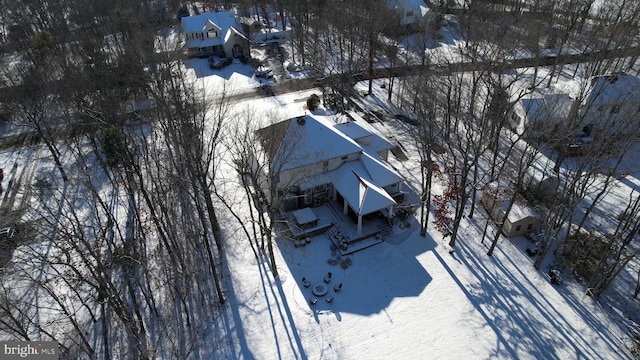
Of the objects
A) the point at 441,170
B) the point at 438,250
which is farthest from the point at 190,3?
the point at 438,250

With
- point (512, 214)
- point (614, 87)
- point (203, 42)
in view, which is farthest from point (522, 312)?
point (203, 42)

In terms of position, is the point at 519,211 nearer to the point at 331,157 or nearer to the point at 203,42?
the point at 331,157

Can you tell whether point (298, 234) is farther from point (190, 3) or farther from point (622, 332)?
point (190, 3)

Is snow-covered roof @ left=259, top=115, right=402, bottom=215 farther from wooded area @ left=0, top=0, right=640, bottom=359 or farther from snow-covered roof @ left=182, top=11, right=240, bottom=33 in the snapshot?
snow-covered roof @ left=182, top=11, right=240, bottom=33

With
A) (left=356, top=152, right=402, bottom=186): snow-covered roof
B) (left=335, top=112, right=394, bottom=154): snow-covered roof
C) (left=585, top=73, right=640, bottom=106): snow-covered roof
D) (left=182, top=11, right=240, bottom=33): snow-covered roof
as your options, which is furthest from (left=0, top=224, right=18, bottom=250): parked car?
(left=585, top=73, right=640, bottom=106): snow-covered roof

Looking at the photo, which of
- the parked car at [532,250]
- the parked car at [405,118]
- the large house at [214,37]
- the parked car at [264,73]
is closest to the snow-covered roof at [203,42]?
the large house at [214,37]

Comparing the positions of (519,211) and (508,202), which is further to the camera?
(508,202)
